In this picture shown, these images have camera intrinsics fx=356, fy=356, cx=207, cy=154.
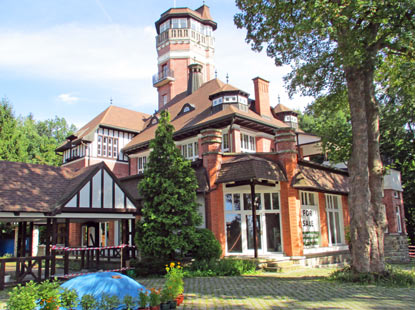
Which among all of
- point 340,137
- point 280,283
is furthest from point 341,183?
point 280,283

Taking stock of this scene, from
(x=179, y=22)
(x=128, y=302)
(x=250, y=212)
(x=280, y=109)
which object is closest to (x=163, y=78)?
(x=179, y=22)

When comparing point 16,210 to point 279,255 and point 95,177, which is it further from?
point 279,255

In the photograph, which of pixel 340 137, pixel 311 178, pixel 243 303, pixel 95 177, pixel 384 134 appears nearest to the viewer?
pixel 243 303

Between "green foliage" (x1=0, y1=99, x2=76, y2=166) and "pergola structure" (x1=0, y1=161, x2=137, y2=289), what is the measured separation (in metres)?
16.3

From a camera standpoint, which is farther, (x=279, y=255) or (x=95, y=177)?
(x=279, y=255)

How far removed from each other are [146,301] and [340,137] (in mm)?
18740

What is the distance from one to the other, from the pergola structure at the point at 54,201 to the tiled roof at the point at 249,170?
451cm

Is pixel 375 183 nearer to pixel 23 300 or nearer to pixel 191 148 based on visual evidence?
pixel 23 300

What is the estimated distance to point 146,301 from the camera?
7.29 meters

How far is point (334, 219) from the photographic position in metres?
20.2

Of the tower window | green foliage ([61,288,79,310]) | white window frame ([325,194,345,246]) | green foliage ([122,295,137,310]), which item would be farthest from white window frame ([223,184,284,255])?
the tower window

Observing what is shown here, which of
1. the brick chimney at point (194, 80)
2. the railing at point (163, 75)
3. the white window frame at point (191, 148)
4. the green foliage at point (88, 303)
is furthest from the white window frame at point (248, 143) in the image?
the railing at point (163, 75)

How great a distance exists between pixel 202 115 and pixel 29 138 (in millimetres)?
36263

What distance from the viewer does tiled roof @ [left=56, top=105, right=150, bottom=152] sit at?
3008 cm
